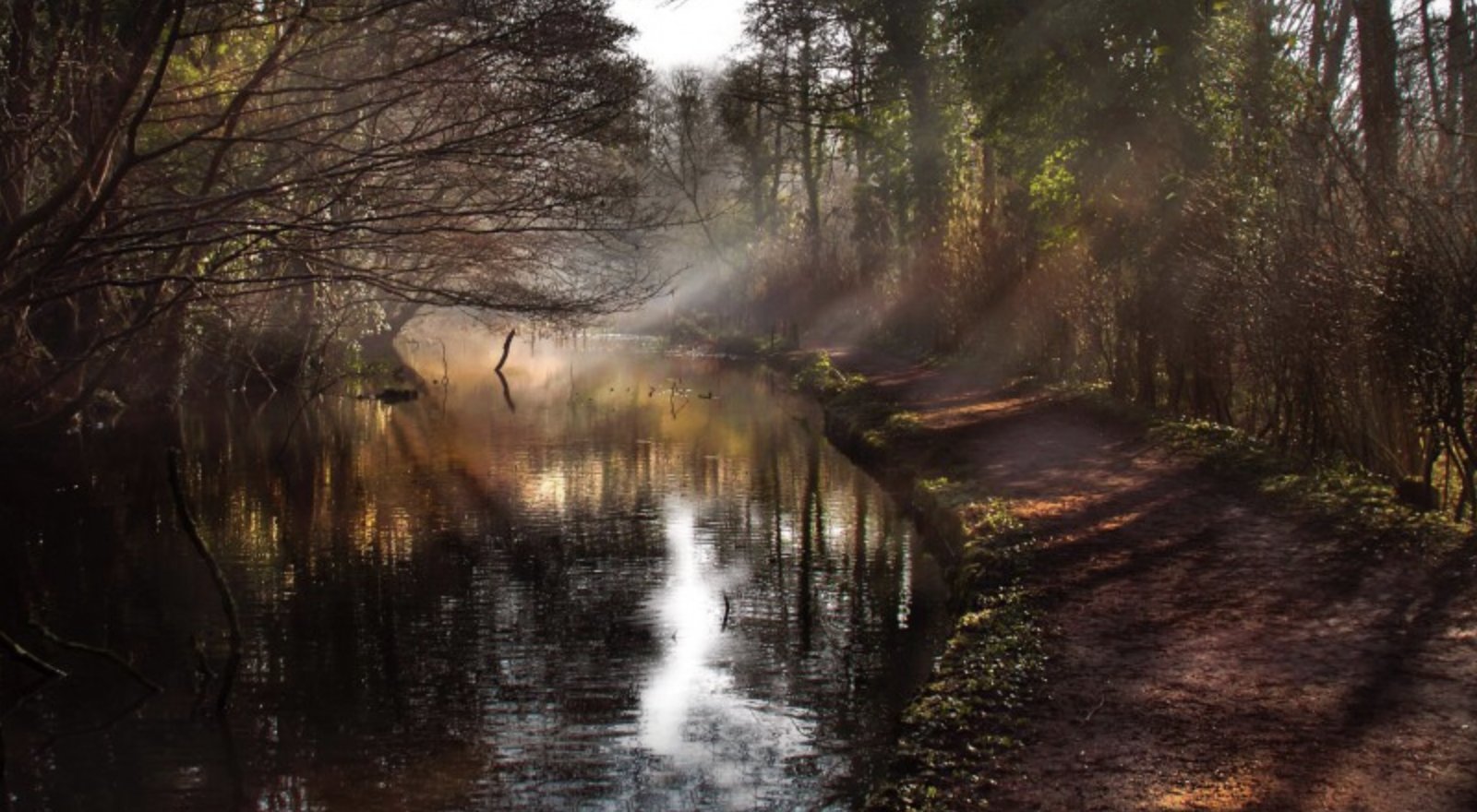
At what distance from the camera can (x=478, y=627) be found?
9047 millimetres

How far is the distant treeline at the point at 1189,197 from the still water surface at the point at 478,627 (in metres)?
3.60

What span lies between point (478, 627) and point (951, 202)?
17.9 m

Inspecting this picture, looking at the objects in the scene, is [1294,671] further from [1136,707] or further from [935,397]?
[935,397]

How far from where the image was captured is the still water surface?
252 inches

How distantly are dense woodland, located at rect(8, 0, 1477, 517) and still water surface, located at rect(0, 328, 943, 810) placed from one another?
1.83m

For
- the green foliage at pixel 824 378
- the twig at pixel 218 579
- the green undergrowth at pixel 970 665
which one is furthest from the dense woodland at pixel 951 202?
the green undergrowth at pixel 970 665

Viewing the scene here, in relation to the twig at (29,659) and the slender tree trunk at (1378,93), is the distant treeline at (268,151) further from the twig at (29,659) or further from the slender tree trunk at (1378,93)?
the slender tree trunk at (1378,93)

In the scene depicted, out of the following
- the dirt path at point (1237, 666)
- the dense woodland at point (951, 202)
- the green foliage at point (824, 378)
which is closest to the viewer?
the dirt path at point (1237, 666)

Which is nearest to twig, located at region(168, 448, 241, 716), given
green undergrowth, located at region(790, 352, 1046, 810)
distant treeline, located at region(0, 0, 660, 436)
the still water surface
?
the still water surface

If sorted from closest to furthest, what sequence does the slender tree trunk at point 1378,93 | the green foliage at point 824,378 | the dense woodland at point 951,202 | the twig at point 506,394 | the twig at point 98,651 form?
the twig at point 98,651 → the dense woodland at point 951,202 → the slender tree trunk at point 1378,93 → the green foliage at point 824,378 → the twig at point 506,394

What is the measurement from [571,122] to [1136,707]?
240 inches

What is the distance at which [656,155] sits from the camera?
131ft

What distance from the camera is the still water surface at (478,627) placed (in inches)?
252

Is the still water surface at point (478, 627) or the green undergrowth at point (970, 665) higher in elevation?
the green undergrowth at point (970, 665)
